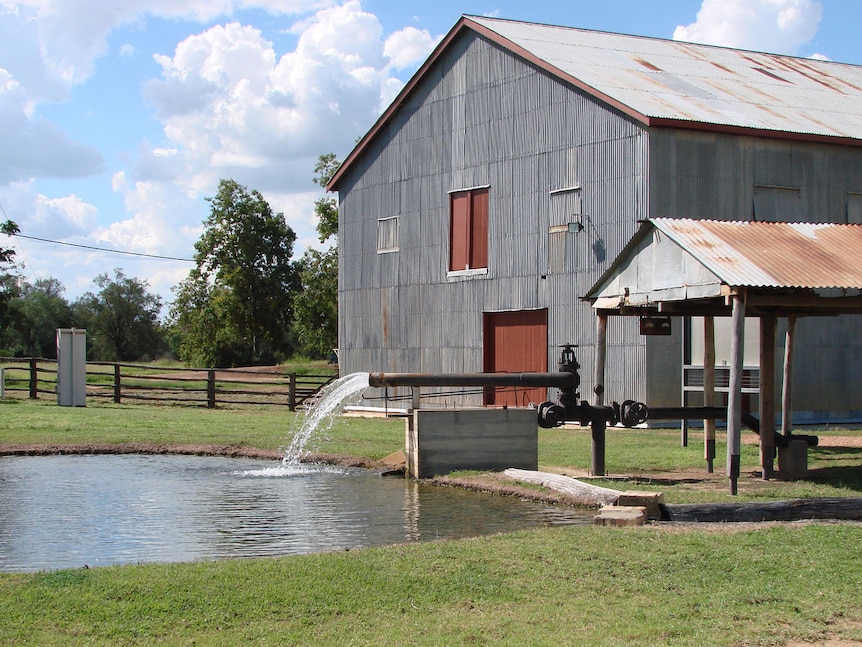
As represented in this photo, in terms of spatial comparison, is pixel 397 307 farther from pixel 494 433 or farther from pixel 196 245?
pixel 196 245

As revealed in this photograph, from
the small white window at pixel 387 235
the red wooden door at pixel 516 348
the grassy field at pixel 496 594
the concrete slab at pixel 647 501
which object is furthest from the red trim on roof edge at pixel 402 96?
the grassy field at pixel 496 594

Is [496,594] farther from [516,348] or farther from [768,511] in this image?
[516,348]

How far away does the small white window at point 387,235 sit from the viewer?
32500 mm

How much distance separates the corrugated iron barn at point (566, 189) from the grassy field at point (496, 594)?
Answer: 47.7 ft

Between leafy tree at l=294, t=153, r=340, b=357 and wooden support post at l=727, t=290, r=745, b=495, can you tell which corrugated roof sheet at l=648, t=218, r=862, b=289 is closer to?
wooden support post at l=727, t=290, r=745, b=495

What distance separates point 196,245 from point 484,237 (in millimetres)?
42667

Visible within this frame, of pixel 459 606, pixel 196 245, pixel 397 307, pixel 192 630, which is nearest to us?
→ pixel 192 630

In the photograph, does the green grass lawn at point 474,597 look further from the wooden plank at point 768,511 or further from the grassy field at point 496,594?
the wooden plank at point 768,511

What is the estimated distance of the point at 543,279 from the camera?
27391 millimetres

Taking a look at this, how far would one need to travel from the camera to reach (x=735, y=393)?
1424 cm

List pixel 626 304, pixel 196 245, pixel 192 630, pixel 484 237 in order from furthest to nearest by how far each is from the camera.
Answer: pixel 196 245
pixel 484 237
pixel 626 304
pixel 192 630

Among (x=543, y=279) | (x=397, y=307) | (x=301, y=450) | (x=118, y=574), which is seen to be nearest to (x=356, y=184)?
(x=397, y=307)

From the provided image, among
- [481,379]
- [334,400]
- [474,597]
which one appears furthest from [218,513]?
[474,597]

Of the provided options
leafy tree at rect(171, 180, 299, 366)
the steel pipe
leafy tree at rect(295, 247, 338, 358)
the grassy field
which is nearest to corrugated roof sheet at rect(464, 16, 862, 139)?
the steel pipe
